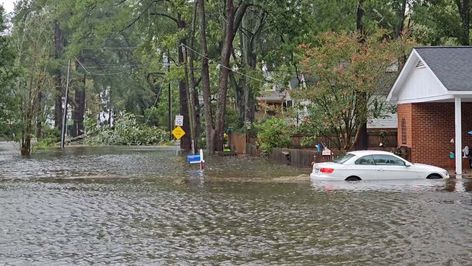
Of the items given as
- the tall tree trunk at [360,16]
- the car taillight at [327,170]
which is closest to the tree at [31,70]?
the tall tree trunk at [360,16]

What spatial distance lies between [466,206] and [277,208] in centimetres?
457

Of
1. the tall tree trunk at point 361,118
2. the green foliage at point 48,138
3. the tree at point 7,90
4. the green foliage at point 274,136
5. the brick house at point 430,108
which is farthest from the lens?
the green foliage at point 48,138

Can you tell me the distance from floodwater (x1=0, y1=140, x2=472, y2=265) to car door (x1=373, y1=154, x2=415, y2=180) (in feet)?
2.44

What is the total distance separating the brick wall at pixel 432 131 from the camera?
28.4 meters

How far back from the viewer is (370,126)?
44062 millimetres

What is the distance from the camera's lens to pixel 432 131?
93.6 ft

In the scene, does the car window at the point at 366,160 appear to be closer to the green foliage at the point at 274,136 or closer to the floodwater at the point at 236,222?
the floodwater at the point at 236,222

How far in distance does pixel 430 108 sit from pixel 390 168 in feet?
24.5

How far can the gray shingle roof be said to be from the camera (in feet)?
79.3

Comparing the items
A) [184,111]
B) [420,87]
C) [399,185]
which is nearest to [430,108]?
[420,87]

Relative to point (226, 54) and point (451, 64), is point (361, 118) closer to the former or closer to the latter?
point (451, 64)

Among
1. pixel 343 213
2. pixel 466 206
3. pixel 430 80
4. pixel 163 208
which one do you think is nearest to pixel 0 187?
pixel 163 208

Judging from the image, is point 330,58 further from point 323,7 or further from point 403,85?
point 323,7

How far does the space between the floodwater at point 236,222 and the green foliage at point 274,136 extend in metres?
13.4
